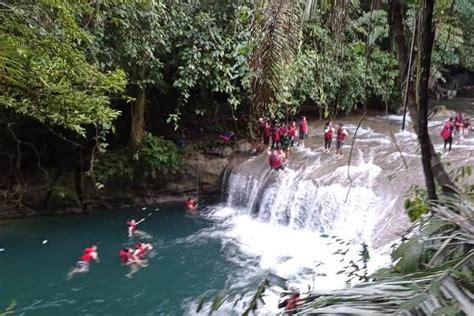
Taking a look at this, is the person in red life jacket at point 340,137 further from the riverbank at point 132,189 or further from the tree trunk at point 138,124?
the tree trunk at point 138,124

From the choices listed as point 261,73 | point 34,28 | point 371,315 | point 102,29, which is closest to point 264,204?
point 102,29

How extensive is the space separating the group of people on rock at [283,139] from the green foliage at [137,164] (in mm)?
2717

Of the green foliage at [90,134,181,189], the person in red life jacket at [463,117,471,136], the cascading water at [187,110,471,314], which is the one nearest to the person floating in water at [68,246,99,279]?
the cascading water at [187,110,471,314]

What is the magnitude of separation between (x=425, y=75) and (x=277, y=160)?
9227 millimetres

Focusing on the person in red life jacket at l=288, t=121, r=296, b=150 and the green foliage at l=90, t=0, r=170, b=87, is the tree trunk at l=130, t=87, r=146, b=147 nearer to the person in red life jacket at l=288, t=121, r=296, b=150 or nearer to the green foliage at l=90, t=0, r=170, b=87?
the green foliage at l=90, t=0, r=170, b=87

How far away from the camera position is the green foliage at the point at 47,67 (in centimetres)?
495

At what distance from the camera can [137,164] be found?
12656mm

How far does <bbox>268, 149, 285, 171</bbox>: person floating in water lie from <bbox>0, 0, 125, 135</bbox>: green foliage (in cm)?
587

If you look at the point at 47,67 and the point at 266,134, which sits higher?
the point at 47,67

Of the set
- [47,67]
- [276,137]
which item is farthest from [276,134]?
[47,67]

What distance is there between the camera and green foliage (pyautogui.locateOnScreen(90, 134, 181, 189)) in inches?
488

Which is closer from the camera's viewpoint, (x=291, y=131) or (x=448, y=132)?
(x=448, y=132)

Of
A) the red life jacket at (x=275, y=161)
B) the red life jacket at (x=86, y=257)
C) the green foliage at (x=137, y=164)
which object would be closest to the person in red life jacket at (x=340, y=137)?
the red life jacket at (x=275, y=161)

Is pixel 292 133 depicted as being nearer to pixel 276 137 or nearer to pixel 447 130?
pixel 276 137
